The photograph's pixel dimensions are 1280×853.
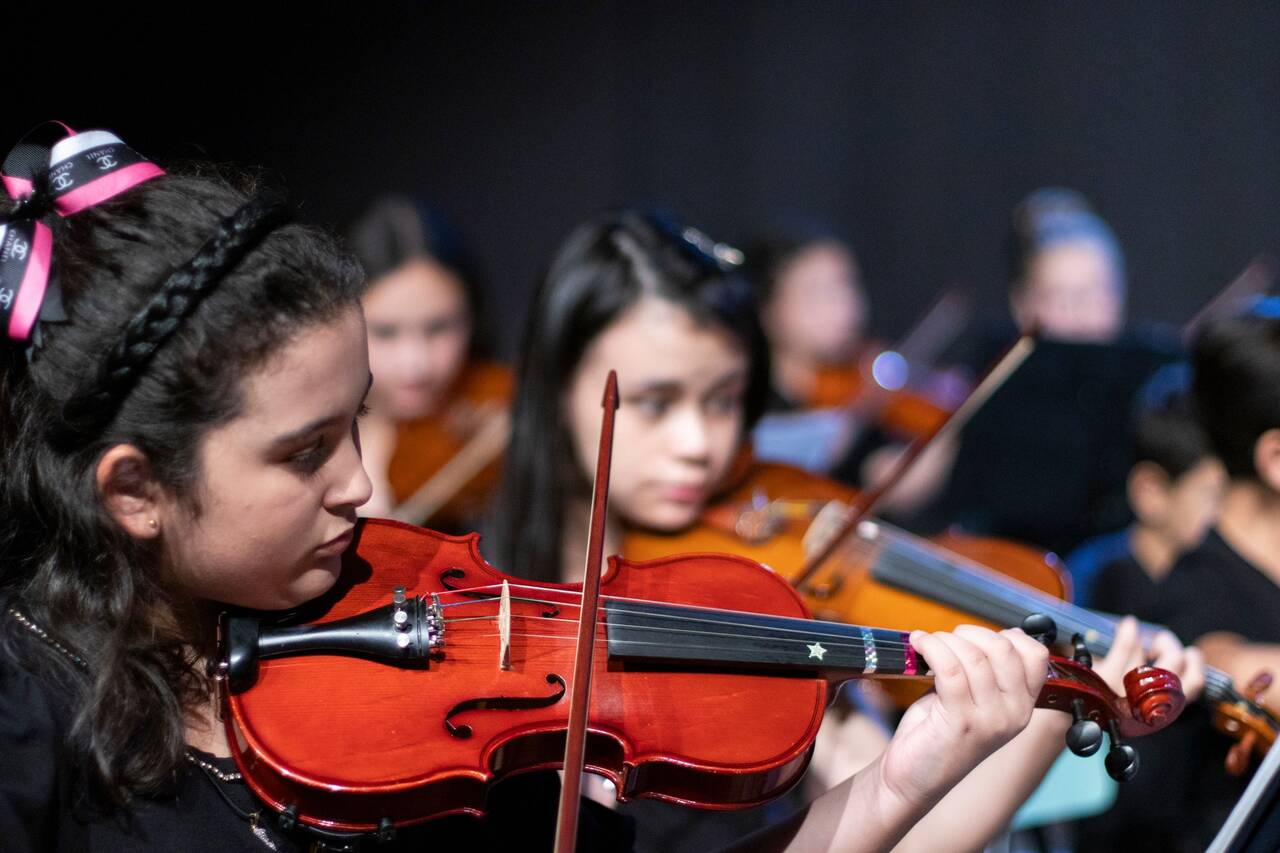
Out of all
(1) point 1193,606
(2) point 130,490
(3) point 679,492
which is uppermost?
(2) point 130,490

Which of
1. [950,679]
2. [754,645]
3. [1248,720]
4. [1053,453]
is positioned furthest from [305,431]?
[1053,453]

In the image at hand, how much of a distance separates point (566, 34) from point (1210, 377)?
298cm

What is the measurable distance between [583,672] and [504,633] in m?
0.11

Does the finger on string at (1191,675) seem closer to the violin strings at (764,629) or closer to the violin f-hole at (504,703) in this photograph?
the violin strings at (764,629)

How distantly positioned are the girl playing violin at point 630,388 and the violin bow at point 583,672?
45 cm

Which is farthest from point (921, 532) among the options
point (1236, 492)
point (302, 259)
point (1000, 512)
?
point (302, 259)

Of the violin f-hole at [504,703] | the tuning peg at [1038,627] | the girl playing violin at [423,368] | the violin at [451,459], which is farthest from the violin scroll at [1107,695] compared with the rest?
the violin at [451,459]

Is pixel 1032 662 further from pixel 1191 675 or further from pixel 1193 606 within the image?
pixel 1193 606

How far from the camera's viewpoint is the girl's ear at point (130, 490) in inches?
34.6

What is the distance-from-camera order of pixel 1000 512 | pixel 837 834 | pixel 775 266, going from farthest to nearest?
pixel 775 266 < pixel 1000 512 < pixel 837 834

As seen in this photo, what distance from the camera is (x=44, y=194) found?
0.93 meters

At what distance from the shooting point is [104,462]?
877 mm

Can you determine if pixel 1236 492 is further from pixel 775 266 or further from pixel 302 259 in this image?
pixel 775 266

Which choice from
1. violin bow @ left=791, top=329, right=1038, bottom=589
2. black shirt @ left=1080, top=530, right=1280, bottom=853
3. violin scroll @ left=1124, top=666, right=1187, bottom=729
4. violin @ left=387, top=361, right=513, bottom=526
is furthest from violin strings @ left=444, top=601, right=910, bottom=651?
violin @ left=387, top=361, right=513, bottom=526
